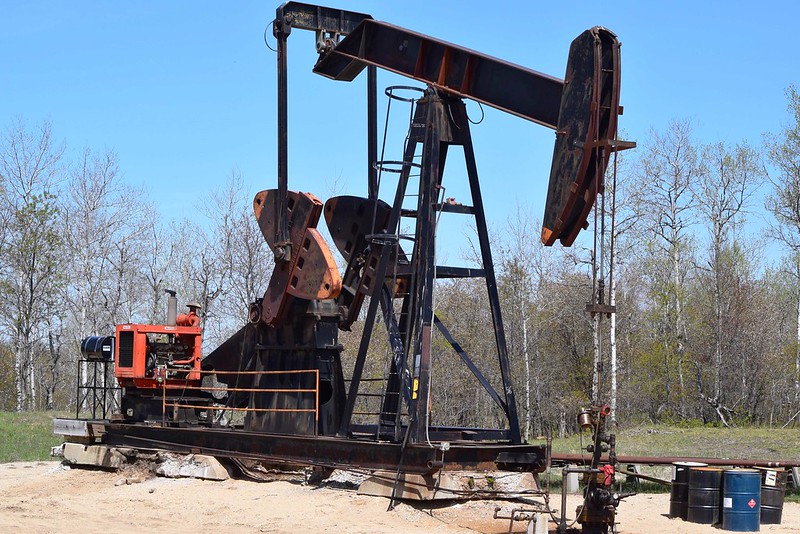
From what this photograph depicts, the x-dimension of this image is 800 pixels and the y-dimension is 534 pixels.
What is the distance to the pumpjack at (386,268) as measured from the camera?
30.7 ft

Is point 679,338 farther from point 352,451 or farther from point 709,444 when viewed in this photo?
point 352,451

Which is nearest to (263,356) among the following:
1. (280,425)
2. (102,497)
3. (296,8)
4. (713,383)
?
(280,425)

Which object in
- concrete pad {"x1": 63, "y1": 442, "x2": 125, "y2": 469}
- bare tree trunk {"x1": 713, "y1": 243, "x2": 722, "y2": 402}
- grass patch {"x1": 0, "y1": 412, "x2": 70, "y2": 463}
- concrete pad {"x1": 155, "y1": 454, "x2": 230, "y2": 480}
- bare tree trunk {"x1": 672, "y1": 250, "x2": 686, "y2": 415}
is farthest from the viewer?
bare tree trunk {"x1": 672, "y1": 250, "x2": 686, "y2": 415}

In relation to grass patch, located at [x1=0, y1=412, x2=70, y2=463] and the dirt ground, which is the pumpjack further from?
grass patch, located at [x1=0, y1=412, x2=70, y2=463]

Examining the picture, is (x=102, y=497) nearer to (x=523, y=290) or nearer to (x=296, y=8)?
(x=296, y=8)

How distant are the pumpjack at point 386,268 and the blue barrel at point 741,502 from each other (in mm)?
1992

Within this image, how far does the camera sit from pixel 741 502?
1039 cm

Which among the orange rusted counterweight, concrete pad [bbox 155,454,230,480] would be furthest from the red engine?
the orange rusted counterweight

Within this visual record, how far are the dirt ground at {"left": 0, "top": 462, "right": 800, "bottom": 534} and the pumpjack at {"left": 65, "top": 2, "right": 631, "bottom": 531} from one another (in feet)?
1.48

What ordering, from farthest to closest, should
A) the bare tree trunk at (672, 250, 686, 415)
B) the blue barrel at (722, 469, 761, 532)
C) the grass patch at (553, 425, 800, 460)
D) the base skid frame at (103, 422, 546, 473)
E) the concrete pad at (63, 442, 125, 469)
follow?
the bare tree trunk at (672, 250, 686, 415)
the grass patch at (553, 425, 800, 460)
the concrete pad at (63, 442, 125, 469)
the blue barrel at (722, 469, 761, 532)
the base skid frame at (103, 422, 546, 473)

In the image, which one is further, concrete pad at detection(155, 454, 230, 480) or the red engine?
the red engine

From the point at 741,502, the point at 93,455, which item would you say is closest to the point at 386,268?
the point at 741,502

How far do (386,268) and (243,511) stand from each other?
3.02 metres

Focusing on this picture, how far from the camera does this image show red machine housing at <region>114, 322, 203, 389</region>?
13.7 metres
